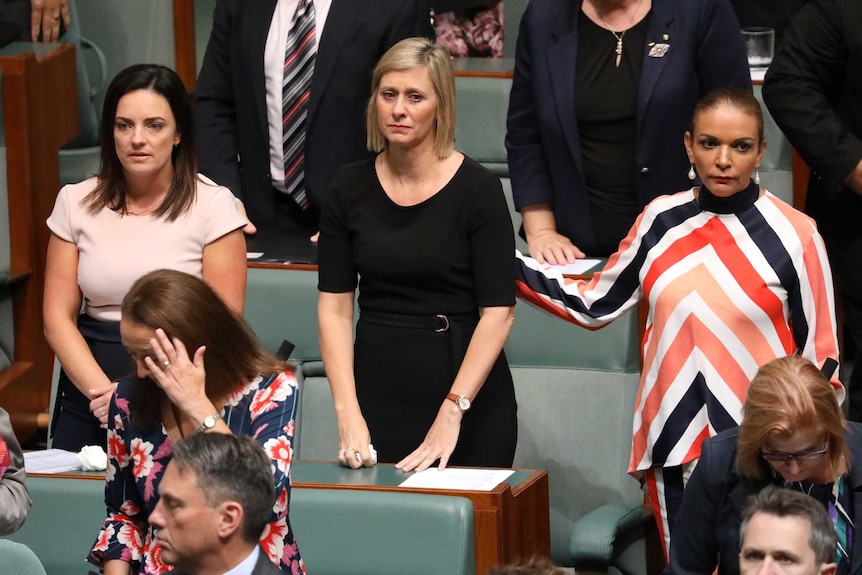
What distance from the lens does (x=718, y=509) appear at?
217 centimetres

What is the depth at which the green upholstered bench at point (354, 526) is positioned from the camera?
227 centimetres

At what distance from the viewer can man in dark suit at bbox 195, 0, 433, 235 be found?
3162mm

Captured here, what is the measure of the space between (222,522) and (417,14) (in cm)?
169

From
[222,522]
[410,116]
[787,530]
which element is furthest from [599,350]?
[222,522]

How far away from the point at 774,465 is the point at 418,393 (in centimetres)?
70

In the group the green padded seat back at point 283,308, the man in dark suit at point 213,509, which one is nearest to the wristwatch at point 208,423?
the man in dark suit at point 213,509

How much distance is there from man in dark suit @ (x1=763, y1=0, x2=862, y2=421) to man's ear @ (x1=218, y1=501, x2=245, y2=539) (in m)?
1.64

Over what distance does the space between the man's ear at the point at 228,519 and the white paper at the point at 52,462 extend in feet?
2.89

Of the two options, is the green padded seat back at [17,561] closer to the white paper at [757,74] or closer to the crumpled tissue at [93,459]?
the crumpled tissue at [93,459]

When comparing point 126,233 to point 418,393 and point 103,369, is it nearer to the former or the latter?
point 103,369

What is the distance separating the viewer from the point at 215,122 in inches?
128

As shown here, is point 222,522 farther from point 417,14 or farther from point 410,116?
point 417,14

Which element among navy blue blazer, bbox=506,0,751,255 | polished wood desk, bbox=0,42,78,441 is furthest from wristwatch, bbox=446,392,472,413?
polished wood desk, bbox=0,42,78,441

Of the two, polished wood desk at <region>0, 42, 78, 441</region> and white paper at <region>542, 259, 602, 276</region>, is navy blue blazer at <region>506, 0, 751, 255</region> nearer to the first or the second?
white paper at <region>542, 259, 602, 276</region>
